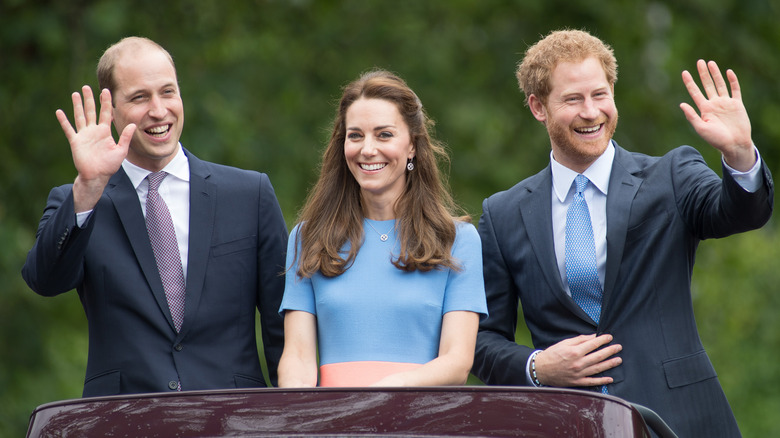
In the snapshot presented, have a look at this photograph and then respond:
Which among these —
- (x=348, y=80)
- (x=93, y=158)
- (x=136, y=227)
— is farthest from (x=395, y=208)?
(x=348, y=80)

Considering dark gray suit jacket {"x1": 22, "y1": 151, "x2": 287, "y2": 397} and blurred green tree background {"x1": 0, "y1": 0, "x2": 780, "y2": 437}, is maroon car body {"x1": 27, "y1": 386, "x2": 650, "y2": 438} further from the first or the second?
blurred green tree background {"x1": 0, "y1": 0, "x2": 780, "y2": 437}

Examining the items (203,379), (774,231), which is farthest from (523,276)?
(774,231)

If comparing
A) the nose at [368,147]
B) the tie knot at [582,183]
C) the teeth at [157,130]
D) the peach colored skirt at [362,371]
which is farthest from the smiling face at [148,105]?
the tie knot at [582,183]

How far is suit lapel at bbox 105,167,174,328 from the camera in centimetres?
431

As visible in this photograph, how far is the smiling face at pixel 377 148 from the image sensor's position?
14.1 feet

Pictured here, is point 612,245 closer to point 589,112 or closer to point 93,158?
point 589,112

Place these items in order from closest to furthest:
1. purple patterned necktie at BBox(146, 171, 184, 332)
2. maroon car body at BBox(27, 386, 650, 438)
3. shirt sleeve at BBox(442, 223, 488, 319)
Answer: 1. maroon car body at BBox(27, 386, 650, 438)
2. shirt sleeve at BBox(442, 223, 488, 319)
3. purple patterned necktie at BBox(146, 171, 184, 332)

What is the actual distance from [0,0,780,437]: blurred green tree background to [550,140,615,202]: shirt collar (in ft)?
19.5

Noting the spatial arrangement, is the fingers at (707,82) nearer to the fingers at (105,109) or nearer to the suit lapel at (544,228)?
the suit lapel at (544,228)

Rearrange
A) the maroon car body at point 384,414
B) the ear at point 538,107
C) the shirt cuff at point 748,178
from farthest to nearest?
the ear at point 538,107
the shirt cuff at point 748,178
the maroon car body at point 384,414

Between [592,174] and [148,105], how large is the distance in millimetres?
1614

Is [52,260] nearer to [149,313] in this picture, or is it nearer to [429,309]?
[149,313]

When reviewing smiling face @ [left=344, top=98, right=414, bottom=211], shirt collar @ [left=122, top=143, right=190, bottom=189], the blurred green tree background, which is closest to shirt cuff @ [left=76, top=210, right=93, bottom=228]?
shirt collar @ [left=122, top=143, right=190, bottom=189]

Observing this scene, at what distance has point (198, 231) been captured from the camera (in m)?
4.43
